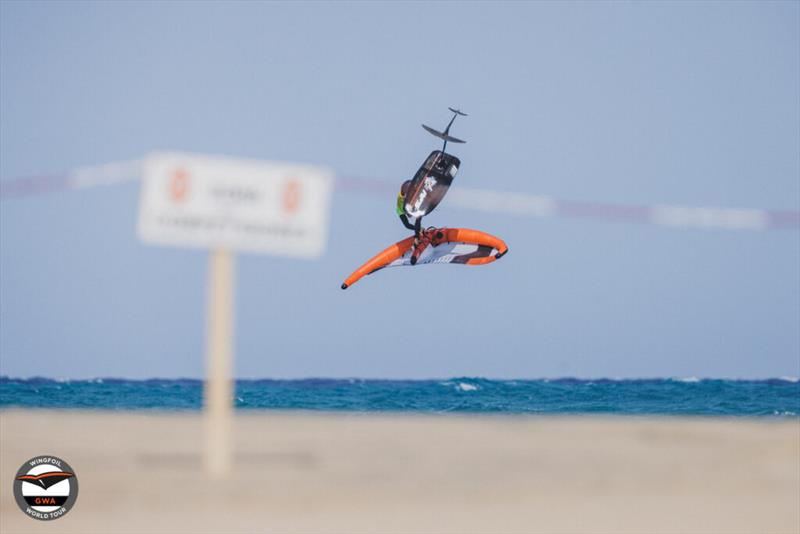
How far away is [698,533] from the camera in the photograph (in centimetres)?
464

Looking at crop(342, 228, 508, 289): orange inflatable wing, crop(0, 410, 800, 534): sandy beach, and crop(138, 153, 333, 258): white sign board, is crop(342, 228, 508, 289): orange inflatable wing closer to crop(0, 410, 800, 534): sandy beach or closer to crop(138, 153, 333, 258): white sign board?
crop(0, 410, 800, 534): sandy beach

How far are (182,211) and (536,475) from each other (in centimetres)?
234

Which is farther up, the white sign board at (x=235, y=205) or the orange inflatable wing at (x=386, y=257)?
the orange inflatable wing at (x=386, y=257)

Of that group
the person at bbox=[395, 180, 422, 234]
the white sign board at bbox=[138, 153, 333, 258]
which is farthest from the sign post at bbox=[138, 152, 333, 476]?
the person at bbox=[395, 180, 422, 234]

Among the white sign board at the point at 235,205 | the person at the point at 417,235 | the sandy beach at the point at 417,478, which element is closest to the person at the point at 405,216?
the person at the point at 417,235

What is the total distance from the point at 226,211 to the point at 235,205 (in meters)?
0.05

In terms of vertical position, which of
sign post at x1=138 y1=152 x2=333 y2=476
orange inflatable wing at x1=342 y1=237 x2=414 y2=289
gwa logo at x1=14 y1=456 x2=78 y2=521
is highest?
orange inflatable wing at x1=342 y1=237 x2=414 y2=289

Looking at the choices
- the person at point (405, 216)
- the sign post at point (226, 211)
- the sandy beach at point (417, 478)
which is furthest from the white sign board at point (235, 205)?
the person at point (405, 216)

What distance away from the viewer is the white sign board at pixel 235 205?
4816 mm

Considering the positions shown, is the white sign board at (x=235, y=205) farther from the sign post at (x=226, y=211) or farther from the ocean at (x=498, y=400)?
the ocean at (x=498, y=400)

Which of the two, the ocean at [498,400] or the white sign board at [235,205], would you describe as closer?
the white sign board at [235,205]

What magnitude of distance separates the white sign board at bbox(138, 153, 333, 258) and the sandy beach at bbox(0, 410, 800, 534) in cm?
120

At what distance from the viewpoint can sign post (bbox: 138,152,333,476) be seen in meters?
4.82

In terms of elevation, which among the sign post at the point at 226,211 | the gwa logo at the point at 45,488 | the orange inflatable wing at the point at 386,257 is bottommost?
the gwa logo at the point at 45,488
